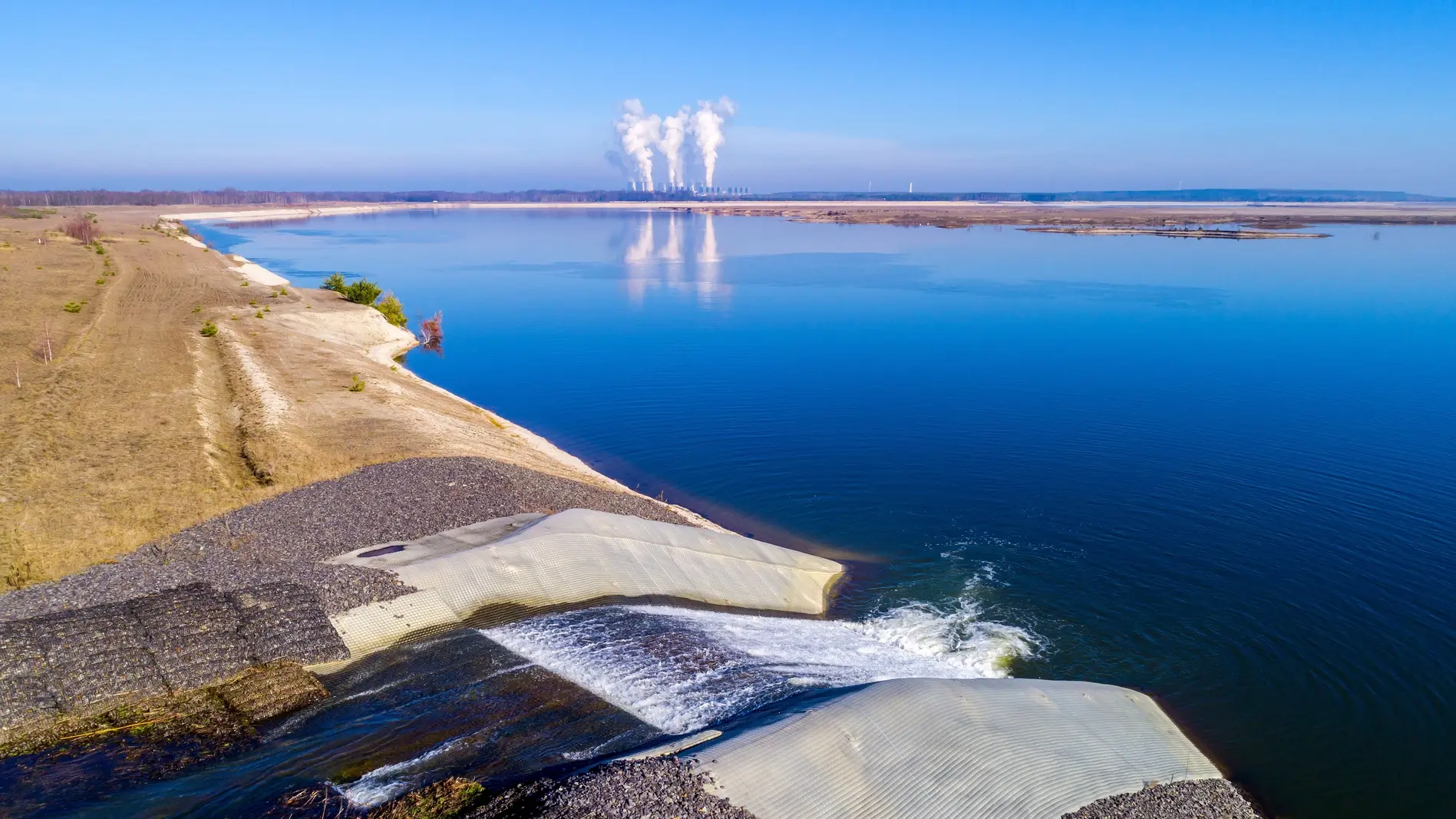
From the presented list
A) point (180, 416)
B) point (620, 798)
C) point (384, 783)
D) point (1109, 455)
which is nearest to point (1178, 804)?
point (620, 798)

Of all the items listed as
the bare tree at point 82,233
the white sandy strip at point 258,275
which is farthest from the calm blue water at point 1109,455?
the bare tree at point 82,233

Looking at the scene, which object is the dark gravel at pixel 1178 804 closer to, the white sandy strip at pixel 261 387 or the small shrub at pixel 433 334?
the white sandy strip at pixel 261 387

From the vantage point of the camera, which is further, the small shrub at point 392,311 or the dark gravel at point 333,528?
the small shrub at point 392,311

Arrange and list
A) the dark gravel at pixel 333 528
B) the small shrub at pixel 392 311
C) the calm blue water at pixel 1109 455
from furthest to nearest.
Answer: the small shrub at pixel 392 311
the calm blue water at pixel 1109 455
the dark gravel at pixel 333 528

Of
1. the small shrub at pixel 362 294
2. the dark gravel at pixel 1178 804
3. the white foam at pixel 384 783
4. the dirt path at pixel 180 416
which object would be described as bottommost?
the dark gravel at pixel 1178 804

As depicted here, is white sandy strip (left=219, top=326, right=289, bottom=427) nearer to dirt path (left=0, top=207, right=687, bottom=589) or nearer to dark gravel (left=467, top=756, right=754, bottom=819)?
dirt path (left=0, top=207, right=687, bottom=589)

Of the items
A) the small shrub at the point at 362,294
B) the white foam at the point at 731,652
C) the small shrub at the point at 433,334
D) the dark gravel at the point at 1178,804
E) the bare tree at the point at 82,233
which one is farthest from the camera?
the bare tree at the point at 82,233

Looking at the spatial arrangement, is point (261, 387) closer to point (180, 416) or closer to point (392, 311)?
point (180, 416)

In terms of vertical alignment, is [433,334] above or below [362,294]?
below
